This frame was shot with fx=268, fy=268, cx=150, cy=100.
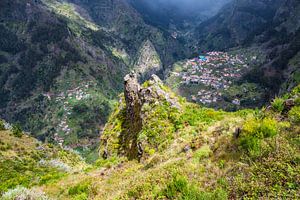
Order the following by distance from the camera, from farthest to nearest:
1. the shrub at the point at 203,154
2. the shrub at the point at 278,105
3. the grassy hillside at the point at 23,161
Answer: the grassy hillside at the point at 23,161
the shrub at the point at 203,154
the shrub at the point at 278,105

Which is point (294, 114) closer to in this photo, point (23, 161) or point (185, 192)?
point (185, 192)

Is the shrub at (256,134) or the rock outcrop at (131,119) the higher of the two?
the rock outcrop at (131,119)

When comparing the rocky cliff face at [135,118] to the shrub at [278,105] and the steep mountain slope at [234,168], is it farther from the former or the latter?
the shrub at [278,105]

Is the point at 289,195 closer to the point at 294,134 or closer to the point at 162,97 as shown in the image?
the point at 294,134

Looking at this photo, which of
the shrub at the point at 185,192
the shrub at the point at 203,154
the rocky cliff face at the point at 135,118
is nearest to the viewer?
the shrub at the point at 185,192

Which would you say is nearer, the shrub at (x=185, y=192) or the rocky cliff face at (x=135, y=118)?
the shrub at (x=185, y=192)

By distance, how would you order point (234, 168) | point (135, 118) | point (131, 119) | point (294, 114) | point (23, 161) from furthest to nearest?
point (23, 161) < point (131, 119) < point (135, 118) < point (294, 114) < point (234, 168)

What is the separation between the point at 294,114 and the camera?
916 cm

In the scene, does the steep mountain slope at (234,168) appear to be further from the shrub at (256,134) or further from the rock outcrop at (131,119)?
the rock outcrop at (131,119)

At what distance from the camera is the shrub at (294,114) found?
886cm

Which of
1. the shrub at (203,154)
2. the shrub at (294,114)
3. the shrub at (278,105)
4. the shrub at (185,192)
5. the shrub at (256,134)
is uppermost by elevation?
the shrub at (278,105)

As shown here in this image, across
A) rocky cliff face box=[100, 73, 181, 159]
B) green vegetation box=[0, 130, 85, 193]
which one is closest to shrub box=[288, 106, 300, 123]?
rocky cliff face box=[100, 73, 181, 159]

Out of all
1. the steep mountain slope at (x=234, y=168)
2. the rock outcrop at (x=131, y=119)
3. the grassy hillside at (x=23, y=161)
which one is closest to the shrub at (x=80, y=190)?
the steep mountain slope at (x=234, y=168)

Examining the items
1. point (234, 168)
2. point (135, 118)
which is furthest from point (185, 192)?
point (135, 118)
